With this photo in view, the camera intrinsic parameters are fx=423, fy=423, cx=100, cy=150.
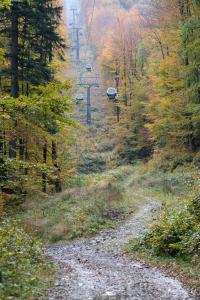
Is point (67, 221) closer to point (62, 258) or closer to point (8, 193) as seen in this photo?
point (8, 193)

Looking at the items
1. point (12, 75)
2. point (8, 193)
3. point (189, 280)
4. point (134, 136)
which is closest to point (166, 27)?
point (134, 136)

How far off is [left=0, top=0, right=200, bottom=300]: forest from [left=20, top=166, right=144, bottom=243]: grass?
2.2 inches

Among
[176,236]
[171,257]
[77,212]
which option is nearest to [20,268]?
[171,257]

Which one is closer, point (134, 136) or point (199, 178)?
point (199, 178)

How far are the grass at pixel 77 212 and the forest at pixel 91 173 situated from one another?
2.2 inches

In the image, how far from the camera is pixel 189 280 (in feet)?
30.3

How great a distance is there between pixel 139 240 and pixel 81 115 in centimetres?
4280

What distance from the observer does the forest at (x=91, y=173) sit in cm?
955

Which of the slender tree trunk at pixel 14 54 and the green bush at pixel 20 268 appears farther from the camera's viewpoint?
the slender tree trunk at pixel 14 54

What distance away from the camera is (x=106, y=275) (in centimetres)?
1008

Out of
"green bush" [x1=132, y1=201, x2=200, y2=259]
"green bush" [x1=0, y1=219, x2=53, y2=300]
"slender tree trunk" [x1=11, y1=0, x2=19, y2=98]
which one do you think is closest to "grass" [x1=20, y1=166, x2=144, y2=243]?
"green bush" [x1=132, y1=201, x2=200, y2=259]

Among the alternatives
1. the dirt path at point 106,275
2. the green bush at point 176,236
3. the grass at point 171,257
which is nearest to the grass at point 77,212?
the dirt path at point 106,275

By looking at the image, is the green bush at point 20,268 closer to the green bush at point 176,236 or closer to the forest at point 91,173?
the forest at point 91,173

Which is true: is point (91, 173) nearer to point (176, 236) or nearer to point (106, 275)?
point (176, 236)
